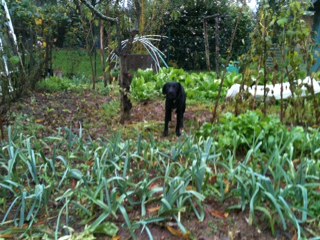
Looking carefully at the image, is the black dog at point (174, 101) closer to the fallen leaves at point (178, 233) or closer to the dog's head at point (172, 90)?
the dog's head at point (172, 90)

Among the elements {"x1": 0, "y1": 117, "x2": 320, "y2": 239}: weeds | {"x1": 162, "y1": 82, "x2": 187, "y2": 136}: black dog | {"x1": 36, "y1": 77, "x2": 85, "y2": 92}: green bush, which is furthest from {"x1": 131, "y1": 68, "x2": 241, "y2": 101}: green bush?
{"x1": 0, "y1": 117, "x2": 320, "y2": 239}: weeds

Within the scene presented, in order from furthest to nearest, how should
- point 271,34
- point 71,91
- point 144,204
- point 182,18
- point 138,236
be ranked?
point 182,18
point 71,91
point 271,34
point 144,204
point 138,236

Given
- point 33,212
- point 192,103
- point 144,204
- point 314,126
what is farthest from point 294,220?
point 192,103

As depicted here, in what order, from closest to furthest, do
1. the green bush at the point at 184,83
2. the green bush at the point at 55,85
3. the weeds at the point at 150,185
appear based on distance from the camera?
the weeds at the point at 150,185 → the green bush at the point at 184,83 → the green bush at the point at 55,85

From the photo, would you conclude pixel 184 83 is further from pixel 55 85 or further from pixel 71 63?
pixel 71 63

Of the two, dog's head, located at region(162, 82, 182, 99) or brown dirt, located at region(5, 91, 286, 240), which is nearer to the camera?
brown dirt, located at region(5, 91, 286, 240)

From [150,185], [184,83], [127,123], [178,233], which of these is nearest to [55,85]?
[184,83]

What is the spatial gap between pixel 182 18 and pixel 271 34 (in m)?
14.0

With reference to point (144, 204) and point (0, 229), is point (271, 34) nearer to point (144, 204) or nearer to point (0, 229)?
point (144, 204)

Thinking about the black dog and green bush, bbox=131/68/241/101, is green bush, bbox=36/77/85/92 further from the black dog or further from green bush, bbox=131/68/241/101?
the black dog

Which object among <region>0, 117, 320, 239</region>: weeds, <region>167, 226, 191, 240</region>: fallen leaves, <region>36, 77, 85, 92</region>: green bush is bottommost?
<region>167, 226, 191, 240</region>: fallen leaves

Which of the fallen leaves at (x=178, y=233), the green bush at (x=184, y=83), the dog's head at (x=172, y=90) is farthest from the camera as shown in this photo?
the green bush at (x=184, y=83)

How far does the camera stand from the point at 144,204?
3.56 m

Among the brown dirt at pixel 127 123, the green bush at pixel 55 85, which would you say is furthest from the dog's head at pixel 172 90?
the green bush at pixel 55 85
